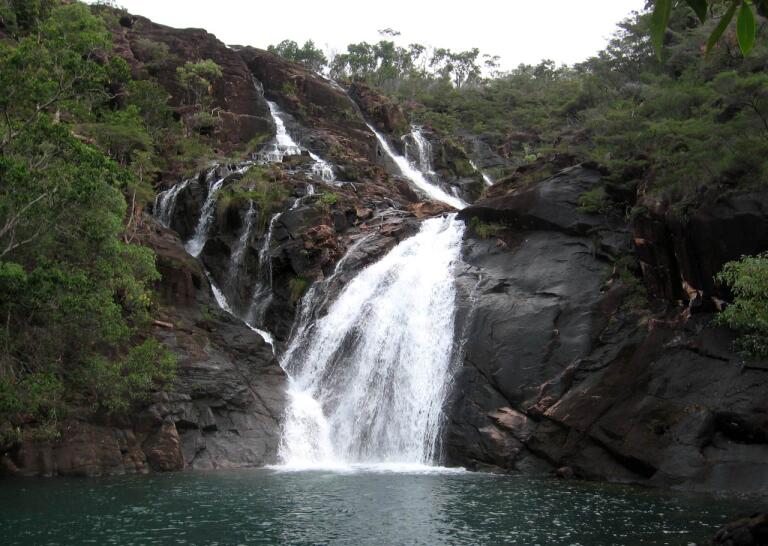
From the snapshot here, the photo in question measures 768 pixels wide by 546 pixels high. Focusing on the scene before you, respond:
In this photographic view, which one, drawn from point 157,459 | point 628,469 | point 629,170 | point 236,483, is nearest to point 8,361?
point 157,459

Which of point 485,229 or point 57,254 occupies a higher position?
point 485,229

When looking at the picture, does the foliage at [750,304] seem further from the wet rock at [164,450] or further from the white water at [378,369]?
the wet rock at [164,450]

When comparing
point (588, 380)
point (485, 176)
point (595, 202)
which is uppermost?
point (485, 176)

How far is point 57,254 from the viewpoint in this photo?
19.7 m

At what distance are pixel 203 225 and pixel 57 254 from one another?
50.0 feet

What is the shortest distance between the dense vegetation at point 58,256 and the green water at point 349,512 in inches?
113

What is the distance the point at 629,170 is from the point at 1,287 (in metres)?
22.5

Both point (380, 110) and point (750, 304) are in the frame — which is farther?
point (380, 110)

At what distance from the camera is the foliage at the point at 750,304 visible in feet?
53.8

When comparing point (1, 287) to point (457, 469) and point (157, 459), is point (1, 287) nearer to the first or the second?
point (157, 459)

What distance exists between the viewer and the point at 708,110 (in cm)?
2334

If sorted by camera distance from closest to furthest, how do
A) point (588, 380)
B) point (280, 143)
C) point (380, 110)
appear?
point (588, 380) → point (280, 143) → point (380, 110)

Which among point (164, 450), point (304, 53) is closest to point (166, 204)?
point (164, 450)

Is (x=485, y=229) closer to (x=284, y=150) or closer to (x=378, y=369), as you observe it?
(x=378, y=369)
